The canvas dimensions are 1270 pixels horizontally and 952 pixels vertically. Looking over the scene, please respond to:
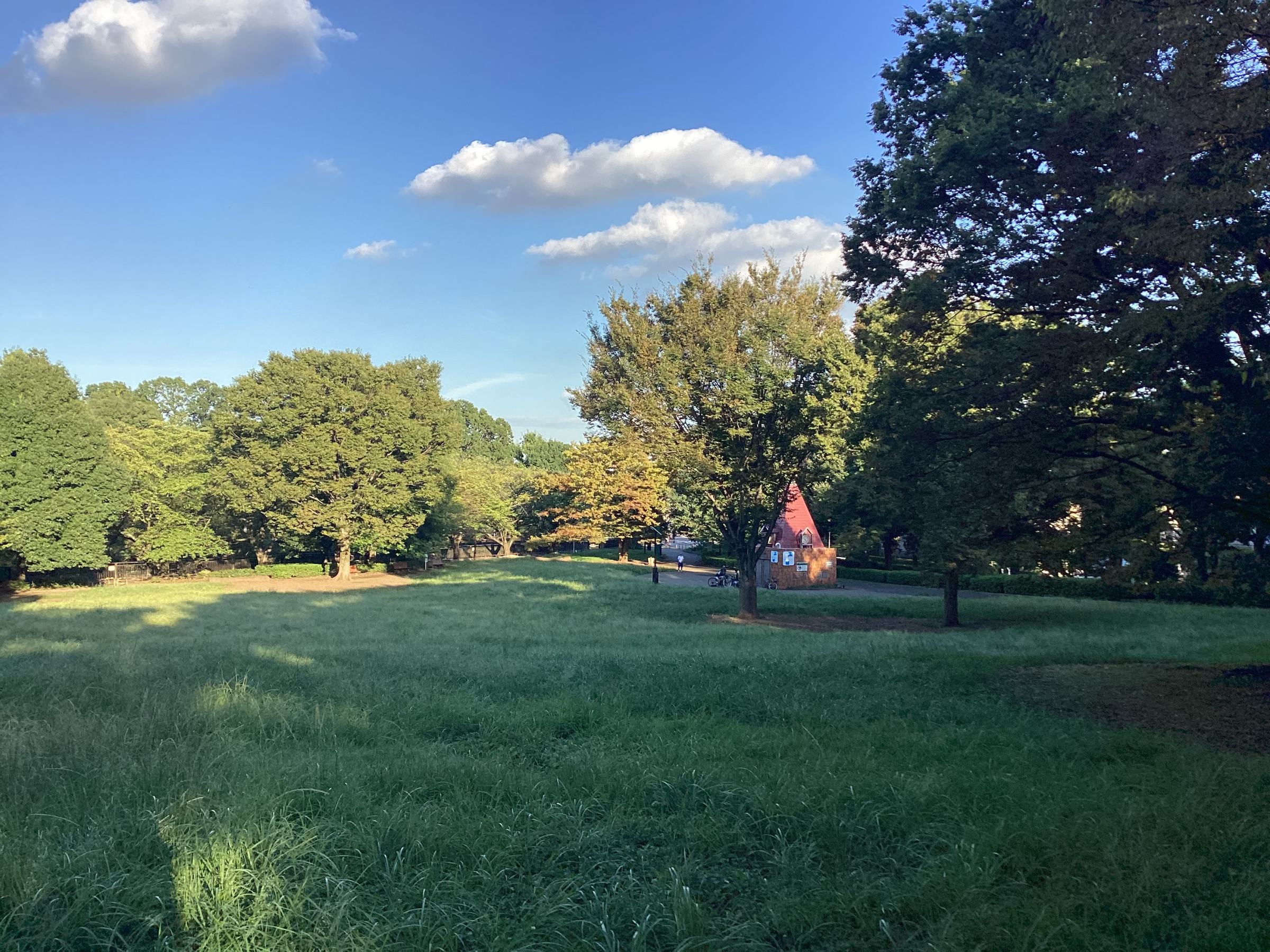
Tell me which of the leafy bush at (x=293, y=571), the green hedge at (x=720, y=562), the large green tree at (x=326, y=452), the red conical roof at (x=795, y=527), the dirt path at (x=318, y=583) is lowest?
the dirt path at (x=318, y=583)

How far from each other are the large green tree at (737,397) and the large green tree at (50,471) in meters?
28.1

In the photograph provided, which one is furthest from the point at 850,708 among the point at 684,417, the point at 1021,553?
the point at 684,417

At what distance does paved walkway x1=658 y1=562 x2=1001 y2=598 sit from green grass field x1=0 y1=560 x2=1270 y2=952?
23059mm

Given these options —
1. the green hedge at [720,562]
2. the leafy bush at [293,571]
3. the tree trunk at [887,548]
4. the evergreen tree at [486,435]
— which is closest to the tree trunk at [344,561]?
the leafy bush at [293,571]

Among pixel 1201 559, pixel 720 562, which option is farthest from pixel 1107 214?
pixel 720 562

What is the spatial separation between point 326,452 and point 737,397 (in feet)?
90.7

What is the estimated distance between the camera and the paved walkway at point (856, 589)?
105 ft

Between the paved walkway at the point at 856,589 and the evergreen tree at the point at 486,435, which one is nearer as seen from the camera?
the paved walkway at the point at 856,589

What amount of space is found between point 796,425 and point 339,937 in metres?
18.7

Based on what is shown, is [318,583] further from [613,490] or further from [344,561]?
[613,490]

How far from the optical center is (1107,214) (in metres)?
8.35

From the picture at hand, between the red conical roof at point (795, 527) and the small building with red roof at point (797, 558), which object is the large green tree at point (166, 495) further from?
the red conical roof at point (795, 527)

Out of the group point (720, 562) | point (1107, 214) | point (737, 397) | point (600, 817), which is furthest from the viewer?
point (720, 562)

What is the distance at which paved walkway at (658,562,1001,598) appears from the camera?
31.9 meters
